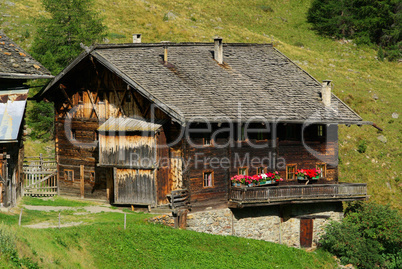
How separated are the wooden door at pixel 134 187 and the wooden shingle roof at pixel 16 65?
659 cm

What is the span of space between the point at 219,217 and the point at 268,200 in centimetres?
293

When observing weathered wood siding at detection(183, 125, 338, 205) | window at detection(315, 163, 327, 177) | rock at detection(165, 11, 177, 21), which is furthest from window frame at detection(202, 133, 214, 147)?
rock at detection(165, 11, 177, 21)

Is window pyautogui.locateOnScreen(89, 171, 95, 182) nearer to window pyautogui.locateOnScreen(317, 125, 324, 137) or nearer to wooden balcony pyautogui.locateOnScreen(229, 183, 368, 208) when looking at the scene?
wooden balcony pyautogui.locateOnScreen(229, 183, 368, 208)

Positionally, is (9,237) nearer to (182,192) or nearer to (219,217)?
(182,192)

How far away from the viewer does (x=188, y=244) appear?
89.4ft

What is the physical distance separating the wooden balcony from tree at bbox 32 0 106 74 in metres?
21.2

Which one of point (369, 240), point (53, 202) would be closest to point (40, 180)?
point (53, 202)

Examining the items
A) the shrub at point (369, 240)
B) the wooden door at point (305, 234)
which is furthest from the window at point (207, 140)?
the shrub at point (369, 240)

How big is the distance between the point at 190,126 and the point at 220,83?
4876mm

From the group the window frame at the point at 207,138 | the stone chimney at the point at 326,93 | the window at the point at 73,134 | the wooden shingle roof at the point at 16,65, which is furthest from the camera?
the stone chimney at the point at 326,93

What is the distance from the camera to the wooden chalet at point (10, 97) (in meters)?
27.6

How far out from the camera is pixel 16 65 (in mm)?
27844

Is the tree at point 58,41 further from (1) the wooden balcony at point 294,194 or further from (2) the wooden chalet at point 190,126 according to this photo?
(1) the wooden balcony at point 294,194

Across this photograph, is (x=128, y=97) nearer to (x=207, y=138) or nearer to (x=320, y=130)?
(x=207, y=138)
